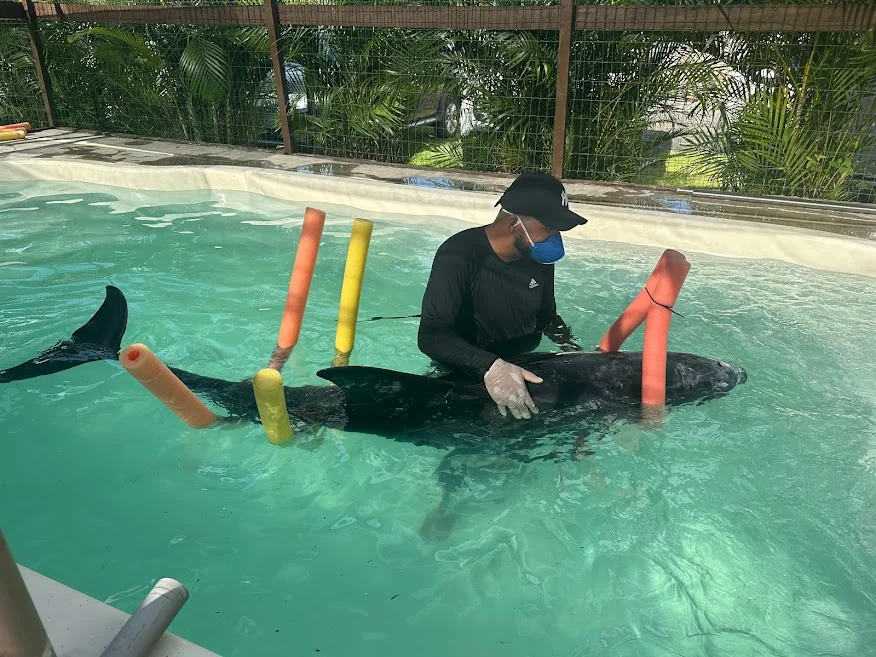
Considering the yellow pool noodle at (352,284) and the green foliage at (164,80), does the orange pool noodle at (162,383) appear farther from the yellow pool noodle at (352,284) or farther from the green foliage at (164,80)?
the green foliage at (164,80)

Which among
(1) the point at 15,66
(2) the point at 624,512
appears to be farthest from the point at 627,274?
(1) the point at 15,66

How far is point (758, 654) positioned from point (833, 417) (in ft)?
5.85

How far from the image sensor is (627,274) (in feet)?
18.1

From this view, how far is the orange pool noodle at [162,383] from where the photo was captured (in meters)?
2.30

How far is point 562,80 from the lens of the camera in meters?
6.87

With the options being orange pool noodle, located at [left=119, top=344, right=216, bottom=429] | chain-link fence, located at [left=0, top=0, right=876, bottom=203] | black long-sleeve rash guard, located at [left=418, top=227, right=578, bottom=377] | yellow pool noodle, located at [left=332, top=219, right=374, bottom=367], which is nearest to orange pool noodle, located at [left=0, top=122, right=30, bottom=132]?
chain-link fence, located at [left=0, top=0, right=876, bottom=203]

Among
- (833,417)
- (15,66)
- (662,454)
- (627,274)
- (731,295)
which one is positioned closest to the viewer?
(662,454)

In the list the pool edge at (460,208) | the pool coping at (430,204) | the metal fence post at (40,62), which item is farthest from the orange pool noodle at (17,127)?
the pool edge at (460,208)

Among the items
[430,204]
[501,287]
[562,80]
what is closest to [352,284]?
→ [501,287]

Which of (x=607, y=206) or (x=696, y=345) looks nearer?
(x=696, y=345)

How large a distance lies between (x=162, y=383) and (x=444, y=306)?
122 centimetres

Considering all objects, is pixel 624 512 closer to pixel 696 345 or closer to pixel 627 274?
pixel 696 345

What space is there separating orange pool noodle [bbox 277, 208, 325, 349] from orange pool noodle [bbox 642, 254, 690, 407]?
1631mm

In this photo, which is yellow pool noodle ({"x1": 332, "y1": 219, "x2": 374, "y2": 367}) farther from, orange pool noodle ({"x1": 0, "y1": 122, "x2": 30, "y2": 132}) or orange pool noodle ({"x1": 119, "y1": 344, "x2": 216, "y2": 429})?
orange pool noodle ({"x1": 0, "y1": 122, "x2": 30, "y2": 132})
